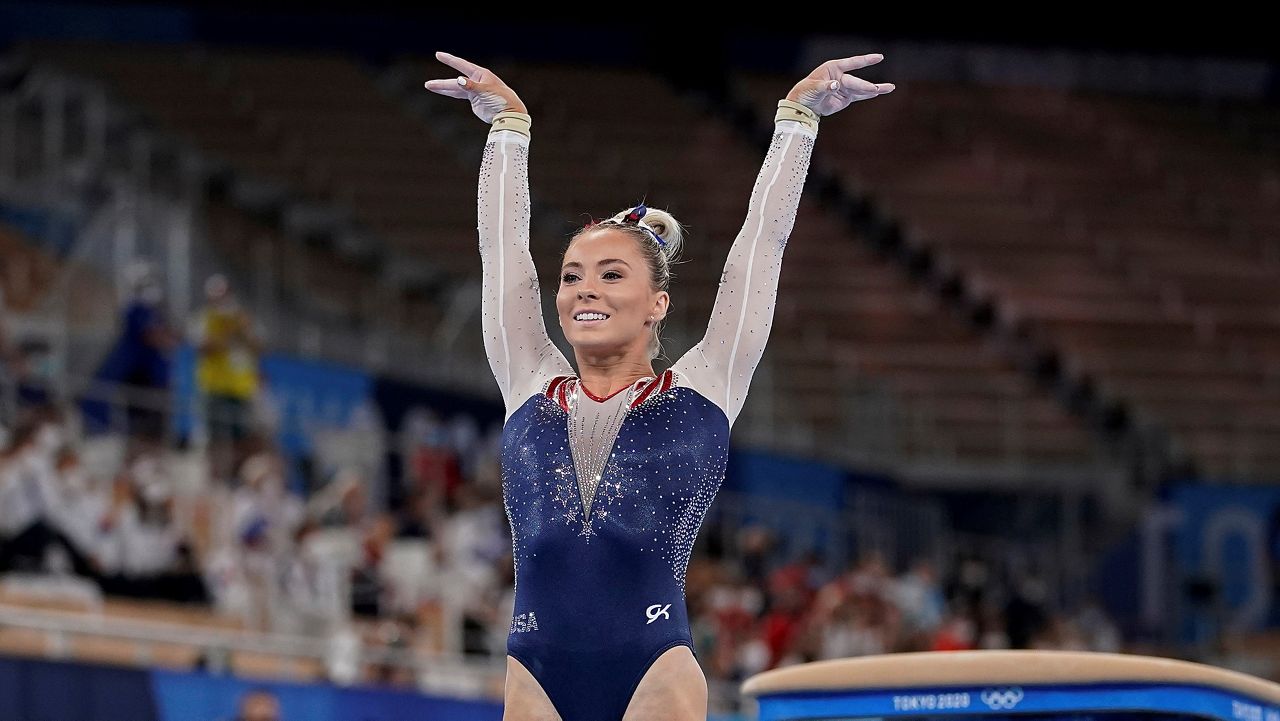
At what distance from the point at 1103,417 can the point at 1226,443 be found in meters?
1.12

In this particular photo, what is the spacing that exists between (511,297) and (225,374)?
8166 millimetres

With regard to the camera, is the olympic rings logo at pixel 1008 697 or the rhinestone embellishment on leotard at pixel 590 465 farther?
the olympic rings logo at pixel 1008 697

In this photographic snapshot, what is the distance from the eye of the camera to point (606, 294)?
3639mm

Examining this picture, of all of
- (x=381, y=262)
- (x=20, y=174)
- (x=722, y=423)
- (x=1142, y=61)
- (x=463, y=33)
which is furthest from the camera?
(x=1142, y=61)

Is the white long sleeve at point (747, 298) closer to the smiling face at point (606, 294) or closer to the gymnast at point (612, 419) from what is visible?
the gymnast at point (612, 419)

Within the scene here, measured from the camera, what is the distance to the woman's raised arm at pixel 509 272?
12.5 feet

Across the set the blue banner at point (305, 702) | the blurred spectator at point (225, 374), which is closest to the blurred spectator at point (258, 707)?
the blue banner at point (305, 702)

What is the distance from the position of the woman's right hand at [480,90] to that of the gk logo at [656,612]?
1041 millimetres

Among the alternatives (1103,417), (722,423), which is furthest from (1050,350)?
(722,423)

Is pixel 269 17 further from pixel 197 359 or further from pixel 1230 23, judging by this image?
pixel 1230 23

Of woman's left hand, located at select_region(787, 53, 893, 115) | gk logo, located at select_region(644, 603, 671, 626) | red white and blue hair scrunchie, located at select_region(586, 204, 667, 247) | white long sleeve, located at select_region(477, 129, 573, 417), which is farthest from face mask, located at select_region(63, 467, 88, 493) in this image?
gk logo, located at select_region(644, 603, 671, 626)

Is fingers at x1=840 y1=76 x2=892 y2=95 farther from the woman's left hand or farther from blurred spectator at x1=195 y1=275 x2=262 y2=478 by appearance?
blurred spectator at x1=195 y1=275 x2=262 y2=478

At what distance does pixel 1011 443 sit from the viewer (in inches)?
698

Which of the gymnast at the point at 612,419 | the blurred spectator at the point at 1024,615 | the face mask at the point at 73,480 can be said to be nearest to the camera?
the gymnast at the point at 612,419
